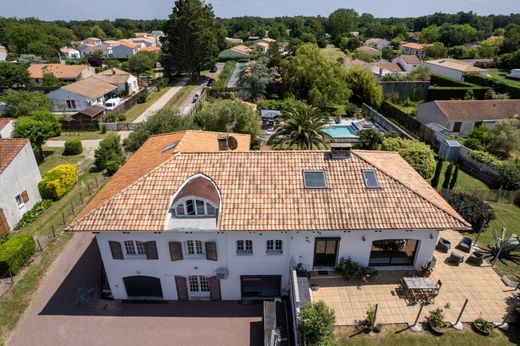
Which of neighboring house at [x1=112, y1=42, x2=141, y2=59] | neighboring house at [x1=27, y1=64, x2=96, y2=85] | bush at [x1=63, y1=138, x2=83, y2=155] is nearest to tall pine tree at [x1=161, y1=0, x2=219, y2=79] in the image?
neighboring house at [x1=27, y1=64, x2=96, y2=85]

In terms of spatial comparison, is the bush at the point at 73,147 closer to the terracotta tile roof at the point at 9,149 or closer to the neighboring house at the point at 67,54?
the terracotta tile roof at the point at 9,149

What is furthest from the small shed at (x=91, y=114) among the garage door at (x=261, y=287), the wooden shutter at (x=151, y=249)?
the garage door at (x=261, y=287)

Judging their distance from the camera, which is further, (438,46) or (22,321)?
(438,46)

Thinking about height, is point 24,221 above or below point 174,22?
below

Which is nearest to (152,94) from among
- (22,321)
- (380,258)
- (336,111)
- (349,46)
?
(336,111)

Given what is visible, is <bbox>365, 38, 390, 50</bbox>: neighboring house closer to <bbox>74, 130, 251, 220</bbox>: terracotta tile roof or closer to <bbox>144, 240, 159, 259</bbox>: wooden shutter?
<bbox>74, 130, 251, 220</bbox>: terracotta tile roof

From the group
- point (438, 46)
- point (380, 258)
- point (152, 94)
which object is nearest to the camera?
point (380, 258)

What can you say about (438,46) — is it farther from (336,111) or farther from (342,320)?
(342,320)
